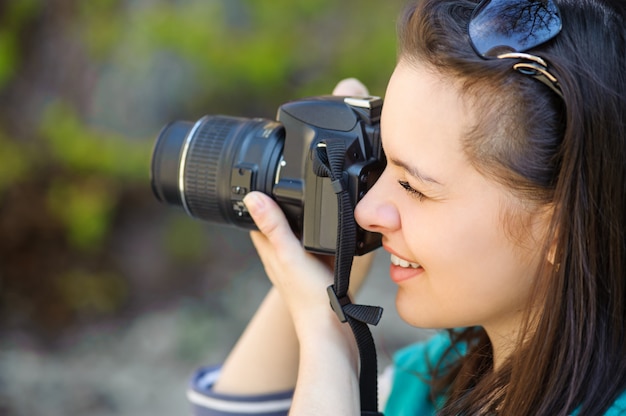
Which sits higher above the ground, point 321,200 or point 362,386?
point 321,200

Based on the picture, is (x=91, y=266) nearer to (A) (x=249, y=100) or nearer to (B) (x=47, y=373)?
(B) (x=47, y=373)

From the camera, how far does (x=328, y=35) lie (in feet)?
9.70

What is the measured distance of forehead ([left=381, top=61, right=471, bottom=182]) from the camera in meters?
0.98

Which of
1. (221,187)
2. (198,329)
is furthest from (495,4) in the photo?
(198,329)

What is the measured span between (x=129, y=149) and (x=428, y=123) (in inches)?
74.8

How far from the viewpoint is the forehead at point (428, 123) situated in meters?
0.98

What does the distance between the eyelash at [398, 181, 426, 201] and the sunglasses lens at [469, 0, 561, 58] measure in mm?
179

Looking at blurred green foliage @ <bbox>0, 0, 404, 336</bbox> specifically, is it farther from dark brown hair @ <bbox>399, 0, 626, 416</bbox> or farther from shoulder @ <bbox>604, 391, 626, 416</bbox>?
shoulder @ <bbox>604, 391, 626, 416</bbox>

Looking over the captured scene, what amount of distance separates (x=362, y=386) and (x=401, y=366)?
0.23 meters

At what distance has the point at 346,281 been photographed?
1.15 m

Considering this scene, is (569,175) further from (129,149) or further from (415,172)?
(129,149)

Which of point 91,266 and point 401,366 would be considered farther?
point 91,266

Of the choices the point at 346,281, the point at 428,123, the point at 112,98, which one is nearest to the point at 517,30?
the point at 428,123

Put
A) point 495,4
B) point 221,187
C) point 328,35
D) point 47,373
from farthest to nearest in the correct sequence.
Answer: point 328,35, point 47,373, point 221,187, point 495,4
